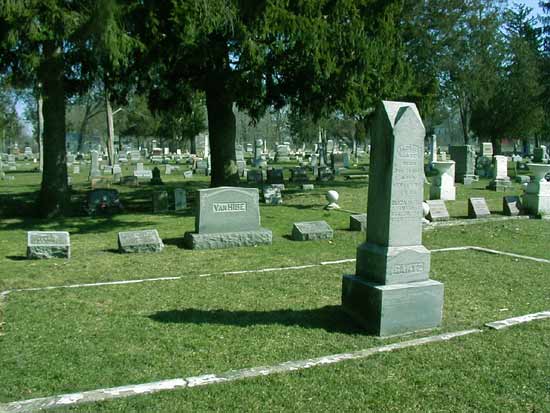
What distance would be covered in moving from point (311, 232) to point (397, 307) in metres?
6.11

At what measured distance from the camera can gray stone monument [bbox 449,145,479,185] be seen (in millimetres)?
25641

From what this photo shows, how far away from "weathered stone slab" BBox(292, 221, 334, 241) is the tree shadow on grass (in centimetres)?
501

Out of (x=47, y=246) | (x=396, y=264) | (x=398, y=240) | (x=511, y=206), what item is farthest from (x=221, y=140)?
(x=396, y=264)

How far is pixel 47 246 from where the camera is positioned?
979 centimetres

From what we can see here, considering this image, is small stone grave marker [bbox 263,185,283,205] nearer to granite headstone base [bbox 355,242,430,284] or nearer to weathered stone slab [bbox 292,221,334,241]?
weathered stone slab [bbox 292,221,334,241]

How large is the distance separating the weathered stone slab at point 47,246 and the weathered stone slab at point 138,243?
3.24 ft

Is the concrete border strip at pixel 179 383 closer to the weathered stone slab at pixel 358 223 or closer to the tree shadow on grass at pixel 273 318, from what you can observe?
the tree shadow on grass at pixel 273 318

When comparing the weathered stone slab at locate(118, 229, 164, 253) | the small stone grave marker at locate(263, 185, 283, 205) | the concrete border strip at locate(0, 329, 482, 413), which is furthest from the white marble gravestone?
the concrete border strip at locate(0, 329, 482, 413)

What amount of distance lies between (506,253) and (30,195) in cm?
1756

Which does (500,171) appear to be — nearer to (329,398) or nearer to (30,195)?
(30,195)

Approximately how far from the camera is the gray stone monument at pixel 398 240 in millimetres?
5691

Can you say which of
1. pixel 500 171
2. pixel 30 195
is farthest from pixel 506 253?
pixel 30 195

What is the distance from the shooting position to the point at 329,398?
4.18m

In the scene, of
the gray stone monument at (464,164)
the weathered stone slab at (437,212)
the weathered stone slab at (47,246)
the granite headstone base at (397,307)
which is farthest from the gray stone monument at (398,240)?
the gray stone monument at (464,164)
